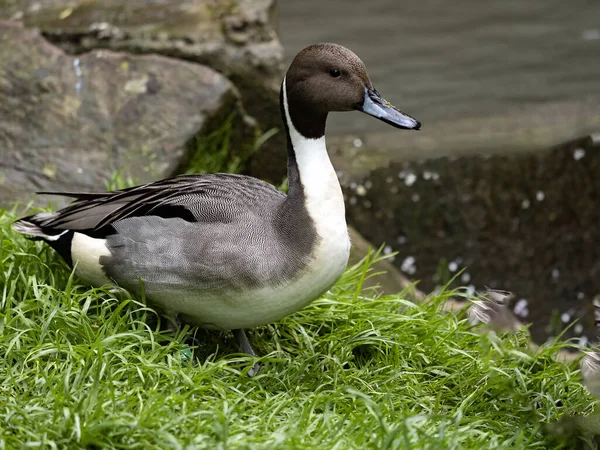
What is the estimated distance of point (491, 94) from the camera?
7.49 m

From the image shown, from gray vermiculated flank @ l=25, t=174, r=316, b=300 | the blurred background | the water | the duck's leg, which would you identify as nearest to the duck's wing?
gray vermiculated flank @ l=25, t=174, r=316, b=300

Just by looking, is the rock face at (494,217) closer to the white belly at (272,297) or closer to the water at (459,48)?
the water at (459,48)

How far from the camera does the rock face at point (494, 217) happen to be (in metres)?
5.54

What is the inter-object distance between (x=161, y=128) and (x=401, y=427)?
273cm

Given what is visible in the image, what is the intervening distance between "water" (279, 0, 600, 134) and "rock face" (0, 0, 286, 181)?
1554 mm

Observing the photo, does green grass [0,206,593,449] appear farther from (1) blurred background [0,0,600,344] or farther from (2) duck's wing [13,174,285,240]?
(1) blurred background [0,0,600,344]

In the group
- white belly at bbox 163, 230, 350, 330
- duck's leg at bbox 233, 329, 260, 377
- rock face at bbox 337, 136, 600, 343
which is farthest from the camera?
rock face at bbox 337, 136, 600, 343

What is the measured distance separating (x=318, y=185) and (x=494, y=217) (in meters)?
2.74

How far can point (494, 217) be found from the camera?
5.66m

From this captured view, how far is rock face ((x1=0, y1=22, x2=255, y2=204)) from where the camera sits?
15.5 feet

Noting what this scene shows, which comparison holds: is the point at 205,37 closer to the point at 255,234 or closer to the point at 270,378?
the point at 255,234

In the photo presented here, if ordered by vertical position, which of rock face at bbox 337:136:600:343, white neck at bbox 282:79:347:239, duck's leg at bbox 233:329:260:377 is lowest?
rock face at bbox 337:136:600:343

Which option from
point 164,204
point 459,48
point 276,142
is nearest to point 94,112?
point 276,142

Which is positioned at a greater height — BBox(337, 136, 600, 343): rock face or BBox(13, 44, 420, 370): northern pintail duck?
BBox(13, 44, 420, 370): northern pintail duck
